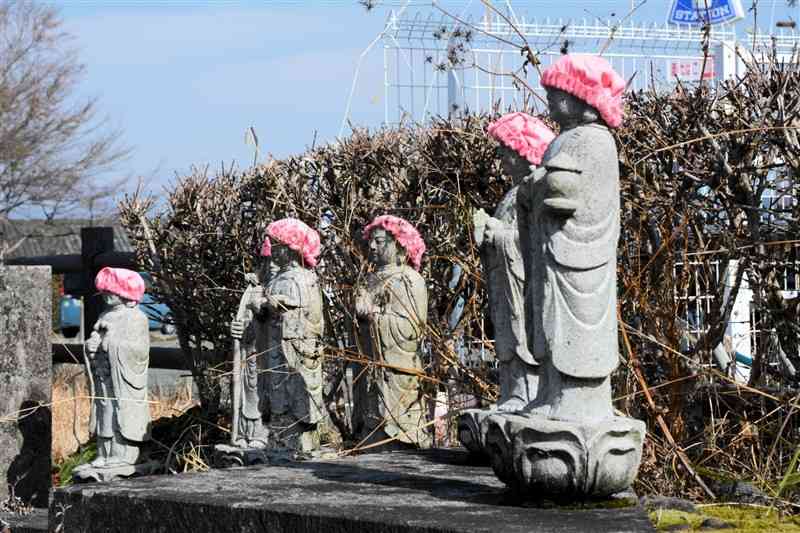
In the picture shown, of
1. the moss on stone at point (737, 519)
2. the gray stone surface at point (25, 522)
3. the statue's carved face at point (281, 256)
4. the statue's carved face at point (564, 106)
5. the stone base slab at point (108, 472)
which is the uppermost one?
the statue's carved face at point (564, 106)

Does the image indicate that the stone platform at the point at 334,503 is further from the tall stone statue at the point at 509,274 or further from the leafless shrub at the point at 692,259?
the leafless shrub at the point at 692,259

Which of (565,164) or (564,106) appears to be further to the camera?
(564,106)

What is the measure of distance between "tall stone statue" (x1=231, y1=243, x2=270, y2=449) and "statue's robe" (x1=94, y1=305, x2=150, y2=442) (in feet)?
2.38

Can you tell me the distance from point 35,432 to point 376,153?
11.1 ft

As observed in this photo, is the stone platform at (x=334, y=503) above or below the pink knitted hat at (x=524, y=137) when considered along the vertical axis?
below

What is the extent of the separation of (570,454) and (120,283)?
5.30 meters

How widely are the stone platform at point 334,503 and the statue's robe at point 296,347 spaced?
6.36ft

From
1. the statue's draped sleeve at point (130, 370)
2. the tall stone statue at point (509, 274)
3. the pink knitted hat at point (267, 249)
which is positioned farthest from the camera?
the statue's draped sleeve at point (130, 370)

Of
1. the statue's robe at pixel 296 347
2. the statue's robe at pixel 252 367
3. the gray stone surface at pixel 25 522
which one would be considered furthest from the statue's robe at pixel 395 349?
the gray stone surface at pixel 25 522

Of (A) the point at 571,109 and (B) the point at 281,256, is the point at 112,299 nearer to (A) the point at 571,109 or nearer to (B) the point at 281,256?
(B) the point at 281,256

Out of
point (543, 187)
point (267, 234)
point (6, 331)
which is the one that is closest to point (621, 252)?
point (267, 234)

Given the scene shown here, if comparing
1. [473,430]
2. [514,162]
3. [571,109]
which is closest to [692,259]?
[514,162]

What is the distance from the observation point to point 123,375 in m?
9.60

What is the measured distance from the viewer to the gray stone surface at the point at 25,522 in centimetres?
909
